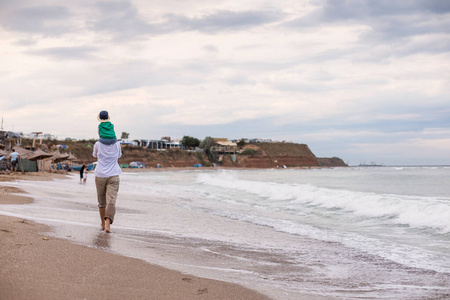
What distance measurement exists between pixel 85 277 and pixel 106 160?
11.8 ft

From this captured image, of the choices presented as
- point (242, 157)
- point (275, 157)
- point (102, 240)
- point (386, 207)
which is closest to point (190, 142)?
point (242, 157)

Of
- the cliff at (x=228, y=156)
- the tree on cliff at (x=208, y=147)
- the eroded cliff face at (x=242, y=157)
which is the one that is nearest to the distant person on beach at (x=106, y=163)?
the cliff at (x=228, y=156)

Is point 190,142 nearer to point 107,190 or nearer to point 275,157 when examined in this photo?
point 275,157

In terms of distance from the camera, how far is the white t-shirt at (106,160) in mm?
7098

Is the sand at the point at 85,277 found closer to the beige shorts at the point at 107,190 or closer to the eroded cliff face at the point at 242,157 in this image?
the beige shorts at the point at 107,190

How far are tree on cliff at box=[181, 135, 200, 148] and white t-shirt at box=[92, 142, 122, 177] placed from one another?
132181 mm

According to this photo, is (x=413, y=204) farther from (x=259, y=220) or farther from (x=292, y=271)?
(x=292, y=271)

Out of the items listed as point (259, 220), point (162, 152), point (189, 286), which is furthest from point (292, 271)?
point (162, 152)

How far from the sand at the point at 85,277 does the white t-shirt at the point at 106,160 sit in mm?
2117

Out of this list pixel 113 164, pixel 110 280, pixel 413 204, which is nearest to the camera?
pixel 110 280

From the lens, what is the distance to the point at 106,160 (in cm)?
715

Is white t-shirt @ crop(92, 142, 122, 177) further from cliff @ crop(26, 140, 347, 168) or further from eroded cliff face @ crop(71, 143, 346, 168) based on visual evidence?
eroded cliff face @ crop(71, 143, 346, 168)

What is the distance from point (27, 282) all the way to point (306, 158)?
17011cm

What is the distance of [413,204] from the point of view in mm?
12438
